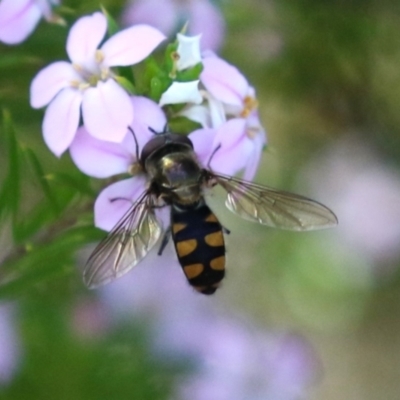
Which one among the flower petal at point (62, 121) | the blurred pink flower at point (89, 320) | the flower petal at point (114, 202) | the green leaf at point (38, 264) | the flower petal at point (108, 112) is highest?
the flower petal at point (108, 112)

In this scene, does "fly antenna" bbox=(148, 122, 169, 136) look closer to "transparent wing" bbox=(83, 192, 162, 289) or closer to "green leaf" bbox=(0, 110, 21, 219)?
"transparent wing" bbox=(83, 192, 162, 289)

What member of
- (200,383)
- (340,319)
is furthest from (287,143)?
(200,383)

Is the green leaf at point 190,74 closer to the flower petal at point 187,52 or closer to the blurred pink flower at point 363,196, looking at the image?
the flower petal at point 187,52

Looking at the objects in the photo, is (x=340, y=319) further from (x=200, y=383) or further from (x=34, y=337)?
(x=34, y=337)

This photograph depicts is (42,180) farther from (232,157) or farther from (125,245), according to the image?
(232,157)

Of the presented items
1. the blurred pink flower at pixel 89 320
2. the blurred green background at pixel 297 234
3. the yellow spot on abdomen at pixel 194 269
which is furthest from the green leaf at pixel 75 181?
the blurred pink flower at pixel 89 320

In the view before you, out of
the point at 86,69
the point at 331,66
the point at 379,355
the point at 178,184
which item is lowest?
the point at 379,355
